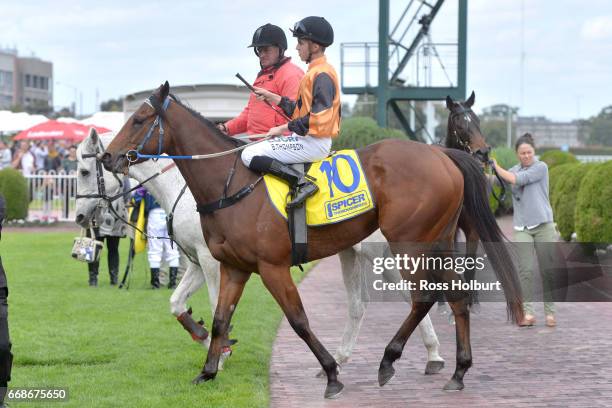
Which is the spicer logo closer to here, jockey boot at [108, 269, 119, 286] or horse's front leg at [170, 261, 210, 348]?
horse's front leg at [170, 261, 210, 348]

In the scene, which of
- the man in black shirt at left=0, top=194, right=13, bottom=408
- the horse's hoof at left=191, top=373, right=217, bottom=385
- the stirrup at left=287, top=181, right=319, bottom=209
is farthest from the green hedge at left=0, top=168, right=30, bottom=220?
the man in black shirt at left=0, top=194, right=13, bottom=408

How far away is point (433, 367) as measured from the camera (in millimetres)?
7777

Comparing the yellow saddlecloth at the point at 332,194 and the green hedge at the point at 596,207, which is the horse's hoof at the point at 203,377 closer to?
the yellow saddlecloth at the point at 332,194

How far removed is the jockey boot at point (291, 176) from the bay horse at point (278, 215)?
151 mm

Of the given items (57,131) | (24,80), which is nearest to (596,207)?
(57,131)

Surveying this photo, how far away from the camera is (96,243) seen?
13023mm

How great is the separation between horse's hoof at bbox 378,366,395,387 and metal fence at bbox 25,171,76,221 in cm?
1792

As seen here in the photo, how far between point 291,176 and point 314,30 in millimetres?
1120

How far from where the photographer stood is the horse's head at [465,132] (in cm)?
938

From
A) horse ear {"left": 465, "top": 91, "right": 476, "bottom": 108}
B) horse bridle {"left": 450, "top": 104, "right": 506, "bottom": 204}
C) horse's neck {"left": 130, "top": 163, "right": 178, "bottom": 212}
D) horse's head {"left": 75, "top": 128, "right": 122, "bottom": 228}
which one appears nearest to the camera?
horse's neck {"left": 130, "top": 163, "right": 178, "bottom": 212}

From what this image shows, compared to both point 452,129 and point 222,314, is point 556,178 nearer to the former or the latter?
point 452,129

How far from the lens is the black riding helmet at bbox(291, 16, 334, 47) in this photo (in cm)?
723

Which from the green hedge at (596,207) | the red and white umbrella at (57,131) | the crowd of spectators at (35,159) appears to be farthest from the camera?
the red and white umbrella at (57,131)

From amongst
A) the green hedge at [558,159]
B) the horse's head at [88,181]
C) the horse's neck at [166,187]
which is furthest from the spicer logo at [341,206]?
the green hedge at [558,159]
